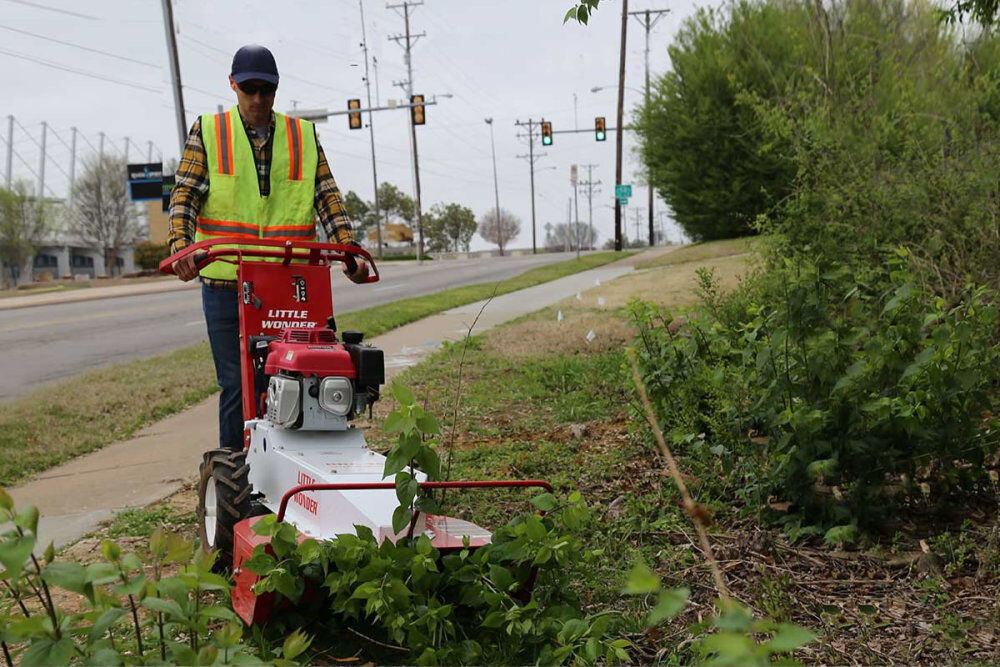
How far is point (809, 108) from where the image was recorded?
797 cm

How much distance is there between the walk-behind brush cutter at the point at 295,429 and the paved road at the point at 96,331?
265 inches

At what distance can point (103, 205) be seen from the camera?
67.9 meters

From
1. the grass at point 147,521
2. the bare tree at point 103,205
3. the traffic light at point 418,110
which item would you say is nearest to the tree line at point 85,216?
the bare tree at point 103,205

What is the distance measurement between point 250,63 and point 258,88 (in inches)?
4.6

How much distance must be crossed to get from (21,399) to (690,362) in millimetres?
7064

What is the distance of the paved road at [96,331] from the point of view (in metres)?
11.8

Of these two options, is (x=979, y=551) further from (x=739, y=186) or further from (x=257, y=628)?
(x=739, y=186)

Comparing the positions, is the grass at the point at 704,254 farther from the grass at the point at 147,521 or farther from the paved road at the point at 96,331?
the grass at the point at 147,521

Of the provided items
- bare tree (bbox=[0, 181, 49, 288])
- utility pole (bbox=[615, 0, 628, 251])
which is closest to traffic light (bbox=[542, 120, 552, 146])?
utility pole (bbox=[615, 0, 628, 251])

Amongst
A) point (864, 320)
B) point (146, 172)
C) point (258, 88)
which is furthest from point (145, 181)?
point (864, 320)

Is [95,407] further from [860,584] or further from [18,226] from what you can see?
[18,226]

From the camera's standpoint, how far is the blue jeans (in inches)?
169

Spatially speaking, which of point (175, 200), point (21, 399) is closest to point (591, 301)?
point (21, 399)

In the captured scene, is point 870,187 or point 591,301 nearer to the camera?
point 870,187
